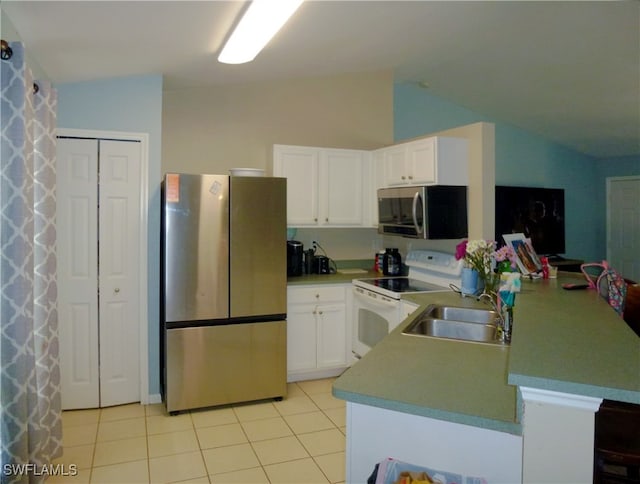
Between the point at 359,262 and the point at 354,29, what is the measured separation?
232 cm

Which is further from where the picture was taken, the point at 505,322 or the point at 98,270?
the point at 98,270

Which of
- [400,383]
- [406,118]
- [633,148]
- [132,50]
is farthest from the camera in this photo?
[633,148]

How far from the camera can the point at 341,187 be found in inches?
173

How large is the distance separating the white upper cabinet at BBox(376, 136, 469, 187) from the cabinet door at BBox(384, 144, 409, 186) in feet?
0.10

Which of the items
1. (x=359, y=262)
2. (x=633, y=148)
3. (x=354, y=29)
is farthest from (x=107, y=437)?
(x=633, y=148)

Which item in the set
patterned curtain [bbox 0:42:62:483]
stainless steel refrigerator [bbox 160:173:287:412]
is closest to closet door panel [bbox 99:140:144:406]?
stainless steel refrigerator [bbox 160:173:287:412]

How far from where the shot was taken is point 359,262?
483 cm

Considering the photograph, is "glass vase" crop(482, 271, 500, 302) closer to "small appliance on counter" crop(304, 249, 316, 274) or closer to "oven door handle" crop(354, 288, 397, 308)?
"oven door handle" crop(354, 288, 397, 308)

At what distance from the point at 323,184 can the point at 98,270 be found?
1.98m

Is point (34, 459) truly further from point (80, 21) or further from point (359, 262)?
point (359, 262)

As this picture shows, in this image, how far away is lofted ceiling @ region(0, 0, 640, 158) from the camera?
2387 mm

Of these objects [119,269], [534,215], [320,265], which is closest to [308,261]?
[320,265]

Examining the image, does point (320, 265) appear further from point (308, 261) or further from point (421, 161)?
point (421, 161)

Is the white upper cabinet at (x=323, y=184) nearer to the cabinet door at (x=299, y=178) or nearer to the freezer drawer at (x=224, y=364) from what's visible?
the cabinet door at (x=299, y=178)
